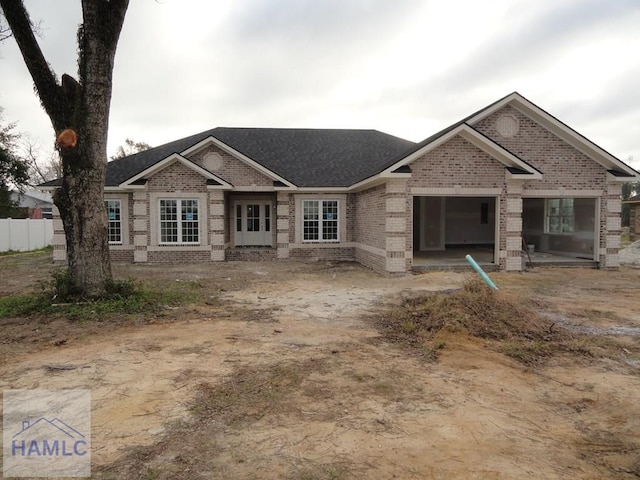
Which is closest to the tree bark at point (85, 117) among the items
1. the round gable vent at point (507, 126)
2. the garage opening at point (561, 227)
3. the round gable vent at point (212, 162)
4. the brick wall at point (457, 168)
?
the round gable vent at point (212, 162)

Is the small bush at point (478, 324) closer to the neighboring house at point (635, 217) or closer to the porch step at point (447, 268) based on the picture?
the porch step at point (447, 268)

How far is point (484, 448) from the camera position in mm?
3547

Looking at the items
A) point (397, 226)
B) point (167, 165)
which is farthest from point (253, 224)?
point (397, 226)

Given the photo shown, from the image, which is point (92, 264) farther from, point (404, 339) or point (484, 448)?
point (484, 448)

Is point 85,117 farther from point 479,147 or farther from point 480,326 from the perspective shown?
point 479,147

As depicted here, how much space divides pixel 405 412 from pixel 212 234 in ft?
48.5

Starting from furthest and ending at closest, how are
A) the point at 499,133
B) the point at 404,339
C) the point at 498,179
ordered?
the point at 499,133, the point at 498,179, the point at 404,339

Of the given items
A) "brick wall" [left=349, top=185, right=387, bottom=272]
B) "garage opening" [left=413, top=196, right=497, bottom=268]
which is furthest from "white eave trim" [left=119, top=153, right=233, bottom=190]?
"garage opening" [left=413, top=196, right=497, bottom=268]

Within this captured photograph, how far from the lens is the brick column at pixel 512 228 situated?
1433 centimetres

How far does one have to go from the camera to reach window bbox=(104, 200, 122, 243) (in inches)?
710

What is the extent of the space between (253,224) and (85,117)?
11837mm

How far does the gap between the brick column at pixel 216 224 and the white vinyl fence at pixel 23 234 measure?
14524 mm

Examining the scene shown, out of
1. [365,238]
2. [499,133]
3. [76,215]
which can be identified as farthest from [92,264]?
[499,133]

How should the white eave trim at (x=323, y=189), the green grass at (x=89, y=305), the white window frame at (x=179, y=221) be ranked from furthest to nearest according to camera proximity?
1. the white eave trim at (x=323, y=189)
2. the white window frame at (x=179, y=221)
3. the green grass at (x=89, y=305)
